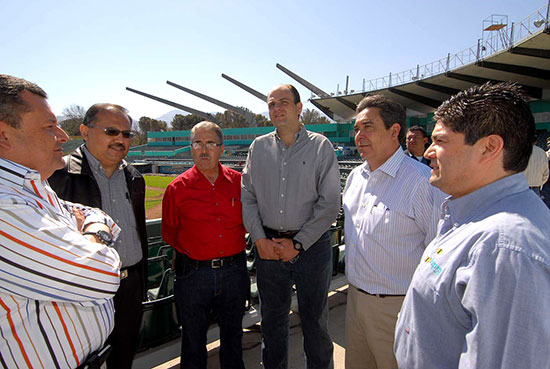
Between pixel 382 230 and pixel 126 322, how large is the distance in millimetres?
1822

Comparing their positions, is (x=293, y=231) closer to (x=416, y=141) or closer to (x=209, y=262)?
(x=209, y=262)

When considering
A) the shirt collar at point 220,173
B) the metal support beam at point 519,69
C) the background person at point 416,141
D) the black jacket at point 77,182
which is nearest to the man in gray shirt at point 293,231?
the shirt collar at point 220,173

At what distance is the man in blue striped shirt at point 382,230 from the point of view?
175cm

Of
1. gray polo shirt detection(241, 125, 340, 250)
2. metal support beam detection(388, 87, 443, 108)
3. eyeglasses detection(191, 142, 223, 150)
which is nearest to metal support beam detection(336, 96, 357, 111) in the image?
metal support beam detection(388, 87, 443, 108)

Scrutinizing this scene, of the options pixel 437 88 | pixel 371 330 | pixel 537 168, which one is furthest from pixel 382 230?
pixel 437 88

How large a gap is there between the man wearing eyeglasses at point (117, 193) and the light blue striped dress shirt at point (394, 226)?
1537 millimetres

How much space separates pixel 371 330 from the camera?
1791 mm

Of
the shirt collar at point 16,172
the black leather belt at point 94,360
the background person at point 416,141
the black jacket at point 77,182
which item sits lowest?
the black leather belt at point 94,360

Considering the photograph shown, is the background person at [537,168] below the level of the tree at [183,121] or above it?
below

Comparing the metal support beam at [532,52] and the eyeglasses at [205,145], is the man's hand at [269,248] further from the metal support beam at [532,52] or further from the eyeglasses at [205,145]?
the metal support beam at [532,52]

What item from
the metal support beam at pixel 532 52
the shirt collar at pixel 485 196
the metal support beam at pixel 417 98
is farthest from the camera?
the metal support beam at pixel 417 98

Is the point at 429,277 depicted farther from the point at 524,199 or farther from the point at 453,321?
the point at 524,199

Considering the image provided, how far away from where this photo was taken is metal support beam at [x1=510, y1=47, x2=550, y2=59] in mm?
19222

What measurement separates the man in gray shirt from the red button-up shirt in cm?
15
